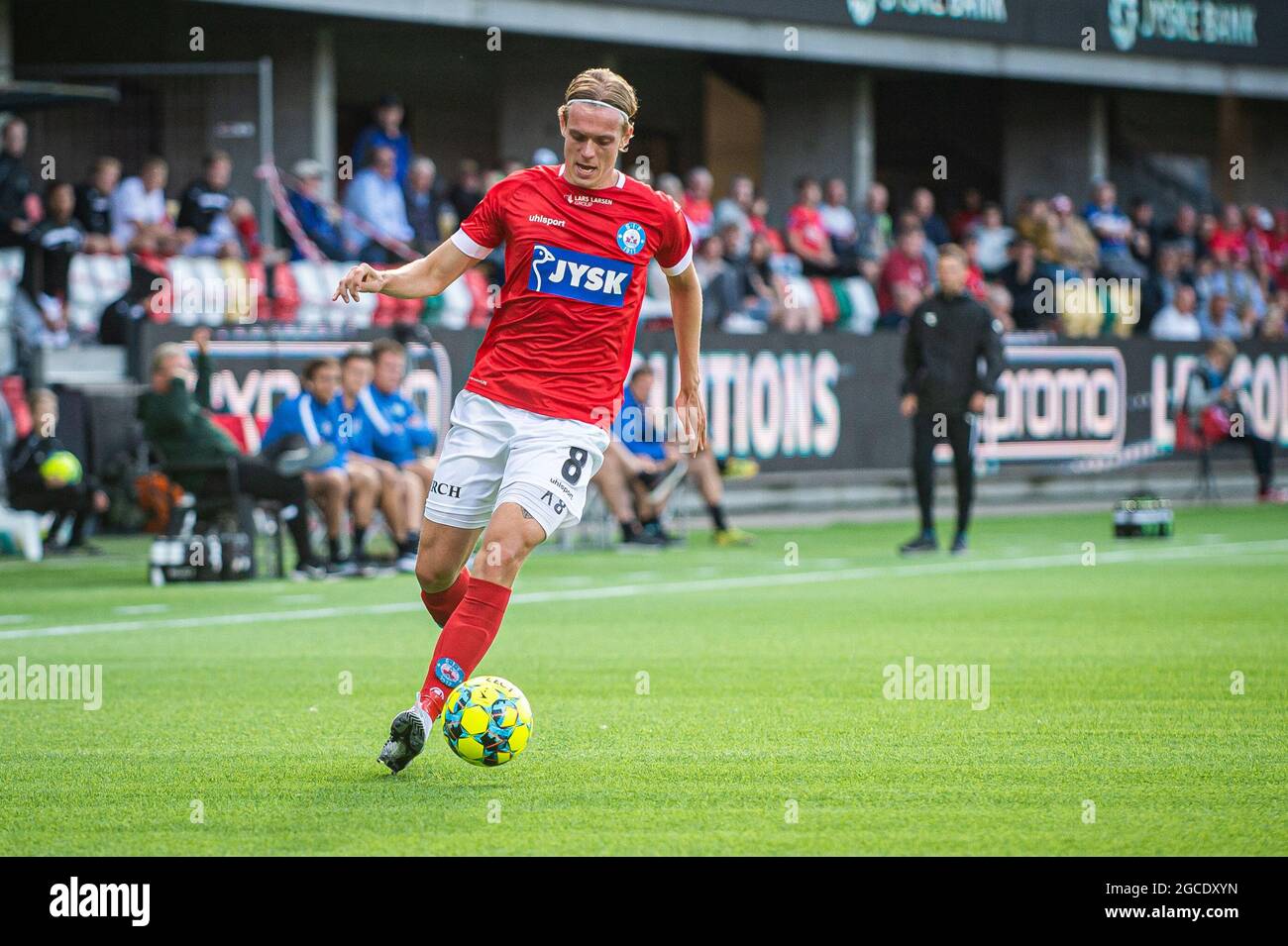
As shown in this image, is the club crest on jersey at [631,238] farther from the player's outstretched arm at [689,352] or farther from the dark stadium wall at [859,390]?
the dark stadium wall at [859,390]

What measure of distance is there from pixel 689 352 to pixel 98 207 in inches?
549

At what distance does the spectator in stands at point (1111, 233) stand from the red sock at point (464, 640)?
2351 centimetres

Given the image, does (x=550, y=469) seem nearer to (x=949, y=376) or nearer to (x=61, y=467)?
(x=61, y=467)

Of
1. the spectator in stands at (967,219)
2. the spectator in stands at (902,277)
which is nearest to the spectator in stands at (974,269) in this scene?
the spectator in stands at (967,219)

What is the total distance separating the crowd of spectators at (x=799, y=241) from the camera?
20.0 meters

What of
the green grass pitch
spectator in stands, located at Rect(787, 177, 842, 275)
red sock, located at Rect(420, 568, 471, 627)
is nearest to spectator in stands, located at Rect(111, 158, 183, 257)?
the green grass pitch

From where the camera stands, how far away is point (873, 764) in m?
7.11

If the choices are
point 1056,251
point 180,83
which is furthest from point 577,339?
point 1056,251

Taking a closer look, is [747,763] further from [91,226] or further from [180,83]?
[180,83]

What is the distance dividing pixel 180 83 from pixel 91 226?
2.32 meters

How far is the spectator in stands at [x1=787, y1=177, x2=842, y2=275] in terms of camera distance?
84.6ft

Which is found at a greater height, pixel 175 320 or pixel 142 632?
pixel 175 320

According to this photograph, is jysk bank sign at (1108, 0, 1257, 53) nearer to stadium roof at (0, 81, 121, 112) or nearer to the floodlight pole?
the floodlight pole

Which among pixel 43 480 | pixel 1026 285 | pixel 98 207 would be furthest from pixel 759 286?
pixel 43 480
